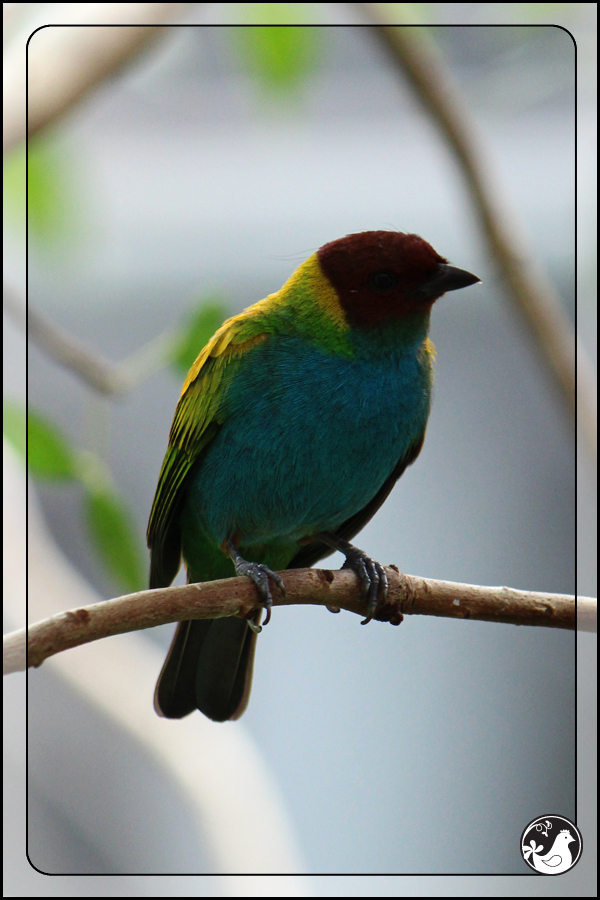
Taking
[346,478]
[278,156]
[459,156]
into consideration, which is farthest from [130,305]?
[459,156]

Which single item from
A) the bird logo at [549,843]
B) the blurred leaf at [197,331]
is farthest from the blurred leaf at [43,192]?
the bird logo at [549,843]

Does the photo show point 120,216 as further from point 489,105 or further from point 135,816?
point 135,816

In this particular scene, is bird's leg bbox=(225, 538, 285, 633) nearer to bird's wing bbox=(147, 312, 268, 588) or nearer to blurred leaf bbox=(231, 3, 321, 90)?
bird's wing bbox=(147, 312, 268, 588)

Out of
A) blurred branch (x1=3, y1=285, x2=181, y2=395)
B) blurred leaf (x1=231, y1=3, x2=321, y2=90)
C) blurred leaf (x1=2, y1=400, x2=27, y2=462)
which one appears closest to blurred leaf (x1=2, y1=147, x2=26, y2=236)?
blurred branch (x1=3, y1=285, x2=181, y2=395)

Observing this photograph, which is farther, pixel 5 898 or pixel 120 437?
pixel 120 437

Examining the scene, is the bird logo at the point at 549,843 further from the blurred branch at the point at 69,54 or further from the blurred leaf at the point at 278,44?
the blurred branch at the point at 69,54
